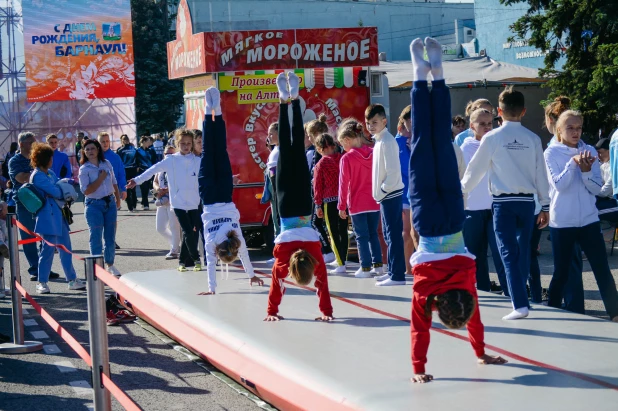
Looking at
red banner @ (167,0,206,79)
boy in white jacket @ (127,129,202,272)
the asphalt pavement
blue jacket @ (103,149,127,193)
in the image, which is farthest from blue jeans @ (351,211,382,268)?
blue jacket @ (103,149,127,193)

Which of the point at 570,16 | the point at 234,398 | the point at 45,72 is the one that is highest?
the point at 45,72

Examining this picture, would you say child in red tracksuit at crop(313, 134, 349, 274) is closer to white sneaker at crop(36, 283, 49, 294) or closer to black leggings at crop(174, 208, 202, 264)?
black leggings at crop(174, 208, 202, 264)

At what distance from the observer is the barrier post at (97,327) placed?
5.16 metres

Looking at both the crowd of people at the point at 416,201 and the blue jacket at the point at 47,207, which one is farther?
the blue jacket at the point at 47,207

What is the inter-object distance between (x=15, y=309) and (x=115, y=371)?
1.44 m

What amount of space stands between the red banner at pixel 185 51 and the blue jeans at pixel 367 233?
4463 mm

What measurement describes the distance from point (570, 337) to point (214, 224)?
391 centimetres

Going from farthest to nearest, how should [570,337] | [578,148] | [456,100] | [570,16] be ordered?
[456,100] < [570,16] < [578,148] < [570,337]

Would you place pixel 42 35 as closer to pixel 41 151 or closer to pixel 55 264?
pixel 55 264

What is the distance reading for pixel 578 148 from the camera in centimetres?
786

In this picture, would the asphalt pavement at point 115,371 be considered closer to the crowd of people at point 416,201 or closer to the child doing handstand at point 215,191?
the crowd of people at point 416,201

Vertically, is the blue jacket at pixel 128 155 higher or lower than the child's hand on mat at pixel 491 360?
higher

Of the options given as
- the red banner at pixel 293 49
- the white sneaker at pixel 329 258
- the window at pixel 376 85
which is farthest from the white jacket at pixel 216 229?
the window at pixel 376 85

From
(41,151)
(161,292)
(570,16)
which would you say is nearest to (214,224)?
(161,292)
